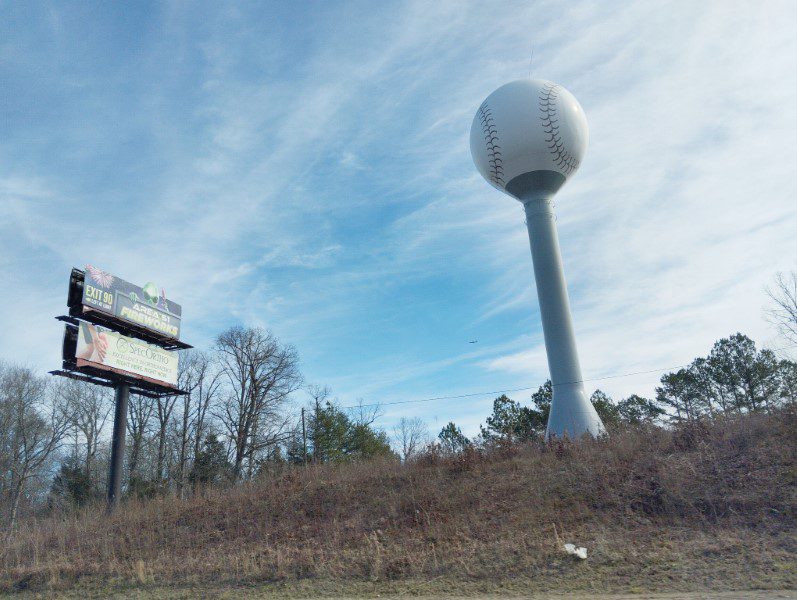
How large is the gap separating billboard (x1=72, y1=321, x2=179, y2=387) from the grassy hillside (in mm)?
5217

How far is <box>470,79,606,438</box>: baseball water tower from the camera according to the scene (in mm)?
18984

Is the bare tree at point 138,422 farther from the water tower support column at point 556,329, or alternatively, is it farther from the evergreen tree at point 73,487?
the water tower support column at point 556,329

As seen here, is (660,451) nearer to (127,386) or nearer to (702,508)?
(702,508)

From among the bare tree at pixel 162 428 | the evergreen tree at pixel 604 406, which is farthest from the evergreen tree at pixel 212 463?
the evergreen tree at pixel 604 406

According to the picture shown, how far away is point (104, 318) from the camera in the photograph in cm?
1911

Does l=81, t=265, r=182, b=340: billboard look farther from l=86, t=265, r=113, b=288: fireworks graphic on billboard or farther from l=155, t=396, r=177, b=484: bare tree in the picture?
l=155, t=396, r=177, b=484: bare tree

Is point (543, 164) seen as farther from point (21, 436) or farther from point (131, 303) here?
point (21, 436)

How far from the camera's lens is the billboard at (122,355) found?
59.8 ft

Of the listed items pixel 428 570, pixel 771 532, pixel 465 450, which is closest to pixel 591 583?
pixel 428 570

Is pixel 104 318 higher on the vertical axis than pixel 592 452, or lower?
higher

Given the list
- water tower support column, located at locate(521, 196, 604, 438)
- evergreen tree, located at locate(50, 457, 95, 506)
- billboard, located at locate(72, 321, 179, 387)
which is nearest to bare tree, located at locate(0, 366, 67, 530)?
evergreen tree, located at locate(50, 457, 95, 506)

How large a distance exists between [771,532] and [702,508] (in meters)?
1.37

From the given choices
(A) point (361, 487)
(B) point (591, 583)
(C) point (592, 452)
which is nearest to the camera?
(B) point (591, 583)

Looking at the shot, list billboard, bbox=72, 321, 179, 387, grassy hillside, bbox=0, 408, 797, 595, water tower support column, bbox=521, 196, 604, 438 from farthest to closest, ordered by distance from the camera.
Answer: billboard, bbox=72, 321, 179, 387, water tower support column, bbox=521, 196, 604, 438, grassy hillside, bbox=0, 408, 797, 595
